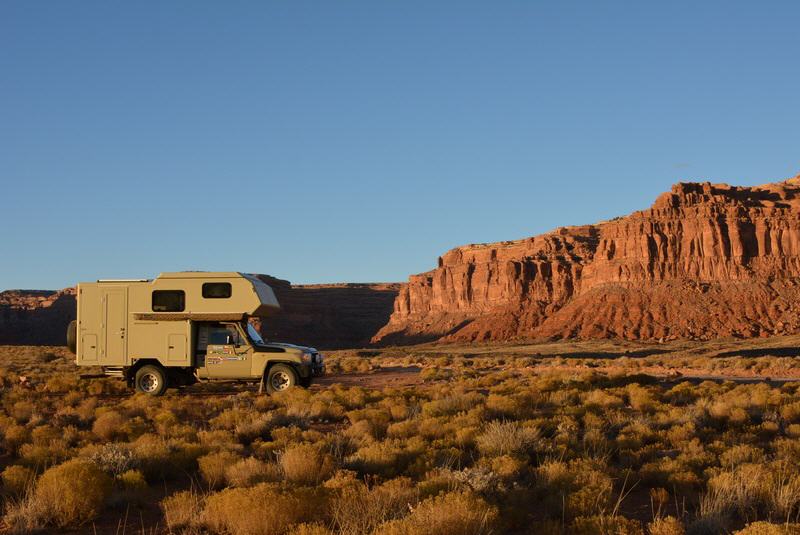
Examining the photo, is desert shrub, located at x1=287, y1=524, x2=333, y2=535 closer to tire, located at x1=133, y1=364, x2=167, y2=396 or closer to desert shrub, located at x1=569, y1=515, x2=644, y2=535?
desert shrub, located at x1=569, y1=515, x2=644, y2=535

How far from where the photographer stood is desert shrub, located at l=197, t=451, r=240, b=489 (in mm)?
8750

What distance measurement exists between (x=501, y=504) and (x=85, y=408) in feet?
37.3

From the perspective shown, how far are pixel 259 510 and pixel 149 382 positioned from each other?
13.8 m

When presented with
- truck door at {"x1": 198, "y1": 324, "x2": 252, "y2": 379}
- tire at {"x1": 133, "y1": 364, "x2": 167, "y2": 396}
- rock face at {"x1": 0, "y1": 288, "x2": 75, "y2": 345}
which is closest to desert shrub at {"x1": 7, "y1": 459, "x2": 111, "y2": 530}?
truck door at {"x1": 198, "y1": 324, "x2": 252, "y2": 379}

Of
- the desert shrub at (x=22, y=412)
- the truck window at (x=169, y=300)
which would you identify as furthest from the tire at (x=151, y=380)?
the desert shrub at (x=22, y=412)

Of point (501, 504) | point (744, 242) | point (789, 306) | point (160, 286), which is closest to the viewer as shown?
point (501, 504)

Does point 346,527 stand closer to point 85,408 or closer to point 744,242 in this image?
point 85,408

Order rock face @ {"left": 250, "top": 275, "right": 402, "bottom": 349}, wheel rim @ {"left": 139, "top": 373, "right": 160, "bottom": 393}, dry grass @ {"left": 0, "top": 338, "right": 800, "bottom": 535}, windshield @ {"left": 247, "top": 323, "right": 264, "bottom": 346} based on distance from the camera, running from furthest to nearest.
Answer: rock face @ {"left": 250, "top": 275, "right": 402, "bottom": 349} < windshield @ {"left": 247, "top": 323, "right": 264, "bottom": 346} < wheel rim @ {"left": 139, "top": 373, "right": 160, "bottom": 393} < dry grass @ {"left": 0, "top": 338, "right": 800, "bottom": 535}

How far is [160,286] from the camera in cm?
1858

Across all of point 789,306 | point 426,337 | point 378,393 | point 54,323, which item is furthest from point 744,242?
point 54,323

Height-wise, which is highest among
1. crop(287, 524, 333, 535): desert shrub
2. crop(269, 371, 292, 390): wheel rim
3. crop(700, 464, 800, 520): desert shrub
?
crop(269, 371, 292, 390): wheel rim

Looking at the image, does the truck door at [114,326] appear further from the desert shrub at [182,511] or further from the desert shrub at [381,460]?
the desert shrub at [182,511]

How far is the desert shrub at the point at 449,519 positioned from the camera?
567cm

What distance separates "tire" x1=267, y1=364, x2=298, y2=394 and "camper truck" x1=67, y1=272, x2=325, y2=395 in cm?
3
